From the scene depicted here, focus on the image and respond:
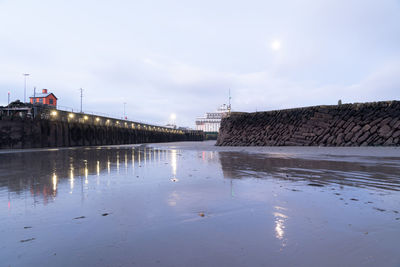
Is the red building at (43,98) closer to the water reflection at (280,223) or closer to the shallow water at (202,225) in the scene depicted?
the shallow water at (202,225)

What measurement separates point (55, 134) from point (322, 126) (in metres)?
29.5

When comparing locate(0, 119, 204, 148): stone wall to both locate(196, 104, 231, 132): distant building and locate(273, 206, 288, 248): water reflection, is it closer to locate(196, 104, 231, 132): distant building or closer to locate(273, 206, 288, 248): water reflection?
locate(273, 206, 288, 248): water reflection

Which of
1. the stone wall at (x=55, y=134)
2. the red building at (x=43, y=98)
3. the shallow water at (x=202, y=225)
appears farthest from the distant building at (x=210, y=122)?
the shallow water at (x=202, y=225)

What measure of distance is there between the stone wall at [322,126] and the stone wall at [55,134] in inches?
825

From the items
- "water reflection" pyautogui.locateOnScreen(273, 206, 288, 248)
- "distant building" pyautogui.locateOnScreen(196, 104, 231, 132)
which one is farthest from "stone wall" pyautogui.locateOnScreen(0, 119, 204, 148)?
"distant building" pyautogui.locateOnScreen(196, 104, 231, 132)

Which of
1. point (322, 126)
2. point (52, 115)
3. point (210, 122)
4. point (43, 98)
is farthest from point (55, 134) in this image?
point (210, 122)

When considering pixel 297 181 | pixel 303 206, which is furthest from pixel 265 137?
pixel 303 206

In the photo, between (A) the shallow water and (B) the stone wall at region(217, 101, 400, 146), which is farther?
(B) the stone wall at region(217, 101, 400, 146)

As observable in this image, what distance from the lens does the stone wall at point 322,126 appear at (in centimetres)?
1605

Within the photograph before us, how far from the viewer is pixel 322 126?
749 inches

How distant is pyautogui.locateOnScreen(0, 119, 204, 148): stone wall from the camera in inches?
974

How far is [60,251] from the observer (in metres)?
2.13

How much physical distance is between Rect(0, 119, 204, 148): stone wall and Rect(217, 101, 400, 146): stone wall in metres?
20.9

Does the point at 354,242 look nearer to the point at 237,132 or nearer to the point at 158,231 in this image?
the point at 158,231
